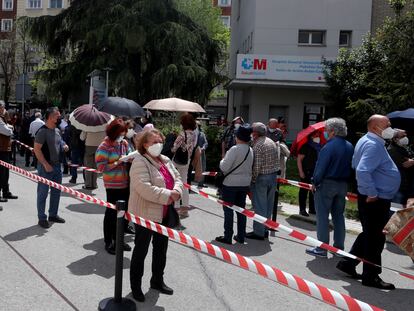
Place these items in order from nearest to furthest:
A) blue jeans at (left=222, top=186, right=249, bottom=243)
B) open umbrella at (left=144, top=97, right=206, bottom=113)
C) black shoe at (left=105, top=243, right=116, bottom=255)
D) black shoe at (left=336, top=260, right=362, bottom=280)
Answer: black shoe at (left=336, top=260, right=362, bottom=280)
black shoe at (left=105, top=243, right=116, bottom=255)
blue jeans at (left=222, top=186, right=249, bottom=243)
open umbrella at (left=144, top=97, right=206, bottom=113)

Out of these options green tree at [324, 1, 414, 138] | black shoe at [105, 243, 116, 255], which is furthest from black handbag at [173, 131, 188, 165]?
green tree at [324, 1, 414, 138]

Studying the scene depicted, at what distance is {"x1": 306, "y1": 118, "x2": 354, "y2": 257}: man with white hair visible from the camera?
643cm

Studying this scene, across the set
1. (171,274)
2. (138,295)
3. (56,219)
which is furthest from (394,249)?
(56,219)

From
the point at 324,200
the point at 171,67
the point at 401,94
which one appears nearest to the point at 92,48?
the point at 171,67

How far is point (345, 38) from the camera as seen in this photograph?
87.9 feet

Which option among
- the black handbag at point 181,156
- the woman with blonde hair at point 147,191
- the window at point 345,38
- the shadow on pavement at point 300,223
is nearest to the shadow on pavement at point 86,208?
the black handbag at point 181,156

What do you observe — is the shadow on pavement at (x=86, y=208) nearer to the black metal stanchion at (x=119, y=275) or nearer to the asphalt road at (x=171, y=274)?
the asphalt road at (x=171, y=274)

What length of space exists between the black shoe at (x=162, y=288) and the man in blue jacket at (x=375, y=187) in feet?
7.33

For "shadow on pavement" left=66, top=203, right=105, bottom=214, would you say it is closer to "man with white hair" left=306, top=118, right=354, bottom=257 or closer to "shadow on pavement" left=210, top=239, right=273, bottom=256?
"shadow on pavement" left=210, top=239, right=273, bottom=256

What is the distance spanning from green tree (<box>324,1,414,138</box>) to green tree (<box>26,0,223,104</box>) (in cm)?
677

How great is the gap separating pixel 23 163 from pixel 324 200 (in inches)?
527

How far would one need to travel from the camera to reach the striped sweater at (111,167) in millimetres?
6418

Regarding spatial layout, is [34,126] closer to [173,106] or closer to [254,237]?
[173,106]

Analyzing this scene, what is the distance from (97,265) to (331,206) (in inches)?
121
